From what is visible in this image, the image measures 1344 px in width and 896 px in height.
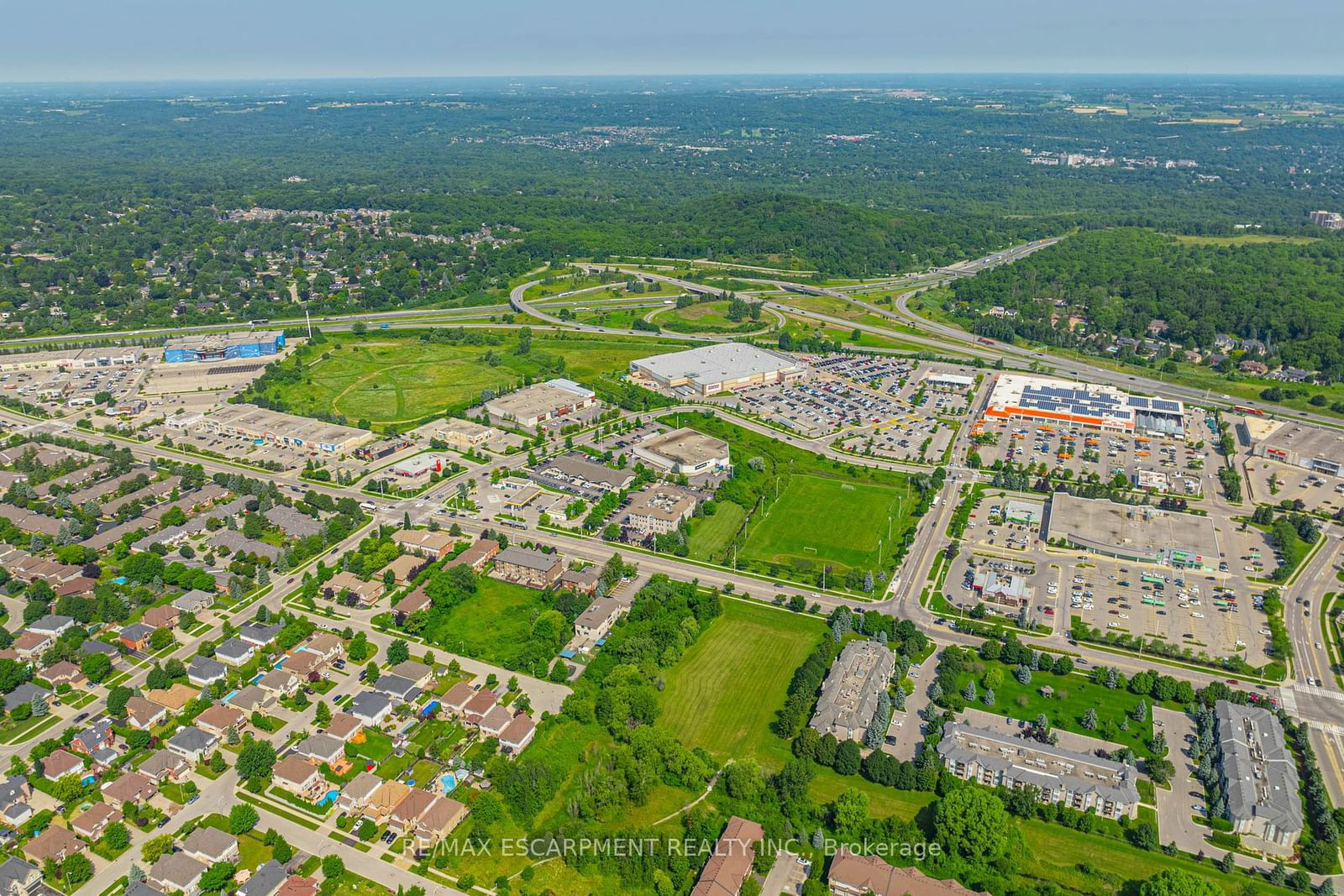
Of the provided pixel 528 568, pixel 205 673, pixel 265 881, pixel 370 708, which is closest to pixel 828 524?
pixel 528 568

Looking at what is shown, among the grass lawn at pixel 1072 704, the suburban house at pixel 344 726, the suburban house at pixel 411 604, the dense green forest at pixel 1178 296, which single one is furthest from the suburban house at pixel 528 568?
the dense green forest at pixel 1178 296

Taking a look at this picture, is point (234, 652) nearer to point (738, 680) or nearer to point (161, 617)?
point (161, 617)

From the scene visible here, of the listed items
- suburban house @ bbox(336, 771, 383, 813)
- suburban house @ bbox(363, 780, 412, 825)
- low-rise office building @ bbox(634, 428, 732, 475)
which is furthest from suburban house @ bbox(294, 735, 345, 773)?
low-rise office building @ bbox(634, 428, 732, 475)

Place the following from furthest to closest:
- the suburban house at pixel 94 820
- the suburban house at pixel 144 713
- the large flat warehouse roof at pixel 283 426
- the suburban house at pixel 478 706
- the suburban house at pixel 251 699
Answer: the large flat warehouse roof at pixel 283 426 < the suburban house at pixel 251 699 < the suburban house at pixel 478 706 < the suburban house at pixel 144 713 < the suburban house at pixel 94 820

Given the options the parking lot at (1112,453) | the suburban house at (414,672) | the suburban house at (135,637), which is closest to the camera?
the suburban house at (414,672)

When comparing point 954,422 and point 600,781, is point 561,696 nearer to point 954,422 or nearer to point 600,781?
point 600,781

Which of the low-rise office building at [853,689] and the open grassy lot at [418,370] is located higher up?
the low-rise office building at [853,689]

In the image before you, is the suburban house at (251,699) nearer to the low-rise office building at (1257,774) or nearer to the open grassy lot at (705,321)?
the low-rise office building at (1257,774)
